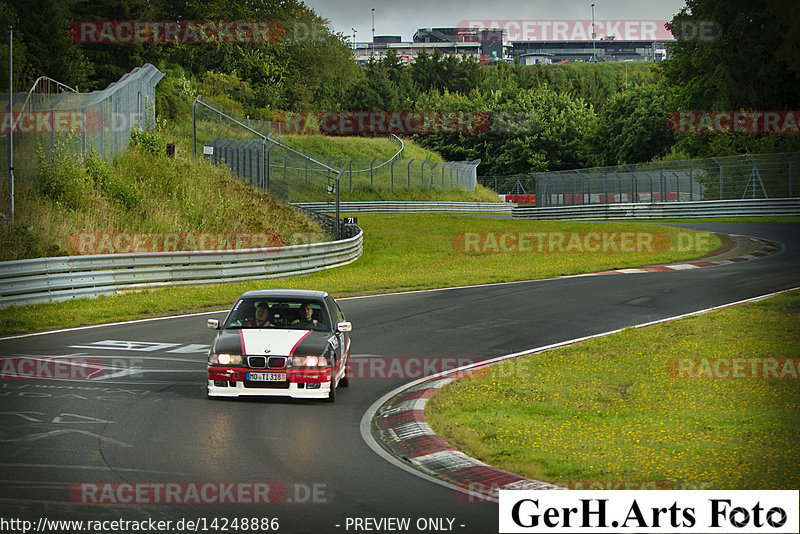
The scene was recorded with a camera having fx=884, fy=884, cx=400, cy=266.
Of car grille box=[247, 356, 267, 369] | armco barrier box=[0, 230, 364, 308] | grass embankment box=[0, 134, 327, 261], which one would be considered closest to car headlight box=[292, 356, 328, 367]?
car grille box=[247, 356, 267, 369]

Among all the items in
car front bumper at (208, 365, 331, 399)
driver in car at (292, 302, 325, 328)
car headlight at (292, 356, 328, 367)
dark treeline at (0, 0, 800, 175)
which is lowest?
car front bumper at (208, 365, 331, 399)

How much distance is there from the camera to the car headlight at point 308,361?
35.7 ft

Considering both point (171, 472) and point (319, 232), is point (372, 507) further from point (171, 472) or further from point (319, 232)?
point (319, 232)

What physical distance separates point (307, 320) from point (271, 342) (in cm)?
102

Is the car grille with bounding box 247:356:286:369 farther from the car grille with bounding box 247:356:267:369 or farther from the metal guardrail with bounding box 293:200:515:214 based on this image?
the metal guardrail with bounding box 293:200:515:214

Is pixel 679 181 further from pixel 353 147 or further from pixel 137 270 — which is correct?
pixel 137 270

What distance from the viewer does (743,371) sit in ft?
41.2

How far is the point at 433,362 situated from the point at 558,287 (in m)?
11.2

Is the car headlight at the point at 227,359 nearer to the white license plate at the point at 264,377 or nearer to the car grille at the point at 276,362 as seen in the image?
the white license plate at the point at 264,377

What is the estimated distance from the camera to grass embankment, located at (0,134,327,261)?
23047 mm

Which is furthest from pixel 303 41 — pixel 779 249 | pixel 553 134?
pixel 779 249

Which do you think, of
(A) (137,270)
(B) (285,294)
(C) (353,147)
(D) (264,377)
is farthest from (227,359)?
(C) (353,147)

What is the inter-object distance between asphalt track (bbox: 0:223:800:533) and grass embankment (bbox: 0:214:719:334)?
181cm

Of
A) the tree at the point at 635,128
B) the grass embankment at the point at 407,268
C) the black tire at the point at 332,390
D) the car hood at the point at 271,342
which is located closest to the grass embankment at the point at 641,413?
the black tire at the point at 332,390
